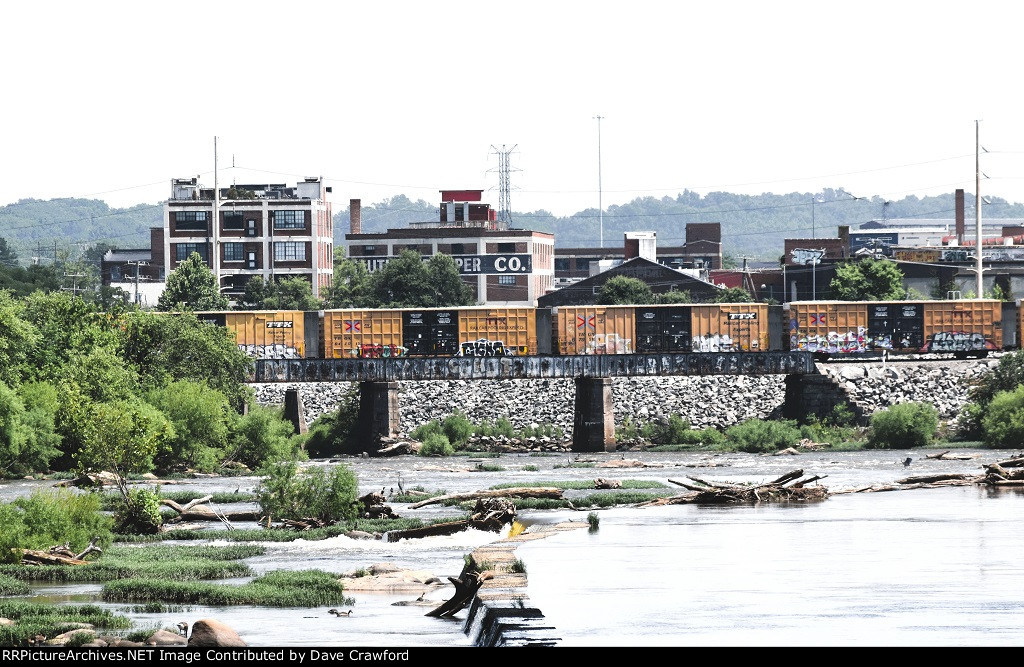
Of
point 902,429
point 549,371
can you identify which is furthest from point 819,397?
point 549,371

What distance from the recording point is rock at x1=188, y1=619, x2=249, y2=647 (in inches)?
1059

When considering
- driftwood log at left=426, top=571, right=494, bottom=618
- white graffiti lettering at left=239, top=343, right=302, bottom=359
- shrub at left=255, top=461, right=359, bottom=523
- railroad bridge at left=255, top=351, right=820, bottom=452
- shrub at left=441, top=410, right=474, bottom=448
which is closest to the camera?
driftwood log at left=426, top=571, right=494, bottom=618

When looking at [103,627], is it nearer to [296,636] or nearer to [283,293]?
[296,636]

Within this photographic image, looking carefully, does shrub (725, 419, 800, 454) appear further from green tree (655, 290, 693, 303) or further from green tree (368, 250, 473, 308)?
green tree (368, 250, 473, 308)

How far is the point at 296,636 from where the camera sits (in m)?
29.3

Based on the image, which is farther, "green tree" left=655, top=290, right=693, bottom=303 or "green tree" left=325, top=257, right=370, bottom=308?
"green tree" left=325, top=257, right=370, bottom=308

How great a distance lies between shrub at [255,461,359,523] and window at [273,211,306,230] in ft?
436

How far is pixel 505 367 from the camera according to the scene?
92.2 meters

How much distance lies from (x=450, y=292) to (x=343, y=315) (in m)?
75.0

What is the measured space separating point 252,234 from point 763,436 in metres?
103

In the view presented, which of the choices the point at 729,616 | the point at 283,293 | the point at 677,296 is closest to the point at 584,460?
the point at 729,616

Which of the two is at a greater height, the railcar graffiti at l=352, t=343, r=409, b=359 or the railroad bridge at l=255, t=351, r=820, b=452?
the railcar graffiti at l=352, t=343, r=409, b=359
